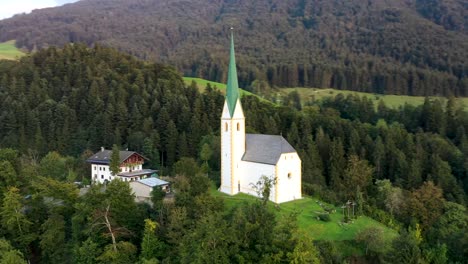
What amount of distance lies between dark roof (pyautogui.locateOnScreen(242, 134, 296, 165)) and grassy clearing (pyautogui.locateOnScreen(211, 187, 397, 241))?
3425 mm

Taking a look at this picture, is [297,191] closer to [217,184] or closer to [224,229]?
[217,184]

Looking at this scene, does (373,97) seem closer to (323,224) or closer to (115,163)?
(115,163)

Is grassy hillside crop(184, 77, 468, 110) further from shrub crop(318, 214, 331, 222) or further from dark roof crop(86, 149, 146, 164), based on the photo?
shrub crop(318, 214, 331, 222)

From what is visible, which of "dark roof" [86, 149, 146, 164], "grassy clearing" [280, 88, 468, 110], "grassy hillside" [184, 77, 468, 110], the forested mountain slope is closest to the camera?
"dark roof" [86, 149, 146, 164]

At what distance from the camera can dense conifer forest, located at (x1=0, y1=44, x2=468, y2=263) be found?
27125 mm

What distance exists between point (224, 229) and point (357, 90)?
9185 centimetres

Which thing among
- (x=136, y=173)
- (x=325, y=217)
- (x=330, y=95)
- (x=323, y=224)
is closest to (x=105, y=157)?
(x=136, y=173)

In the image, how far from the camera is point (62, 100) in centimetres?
6838

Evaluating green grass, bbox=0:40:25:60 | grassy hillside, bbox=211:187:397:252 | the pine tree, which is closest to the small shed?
grassy hillside, bbox=211:187:397:252

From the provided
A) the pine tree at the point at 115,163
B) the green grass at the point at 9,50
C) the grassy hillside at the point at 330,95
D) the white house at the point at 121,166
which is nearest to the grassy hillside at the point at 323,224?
the pine tree at the point at 115,163

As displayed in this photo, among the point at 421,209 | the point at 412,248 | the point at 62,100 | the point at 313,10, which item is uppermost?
the point at 313,10

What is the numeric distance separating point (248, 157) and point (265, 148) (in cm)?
171

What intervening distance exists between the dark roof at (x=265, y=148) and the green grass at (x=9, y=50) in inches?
3674

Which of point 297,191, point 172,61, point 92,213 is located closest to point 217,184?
point 297,191
